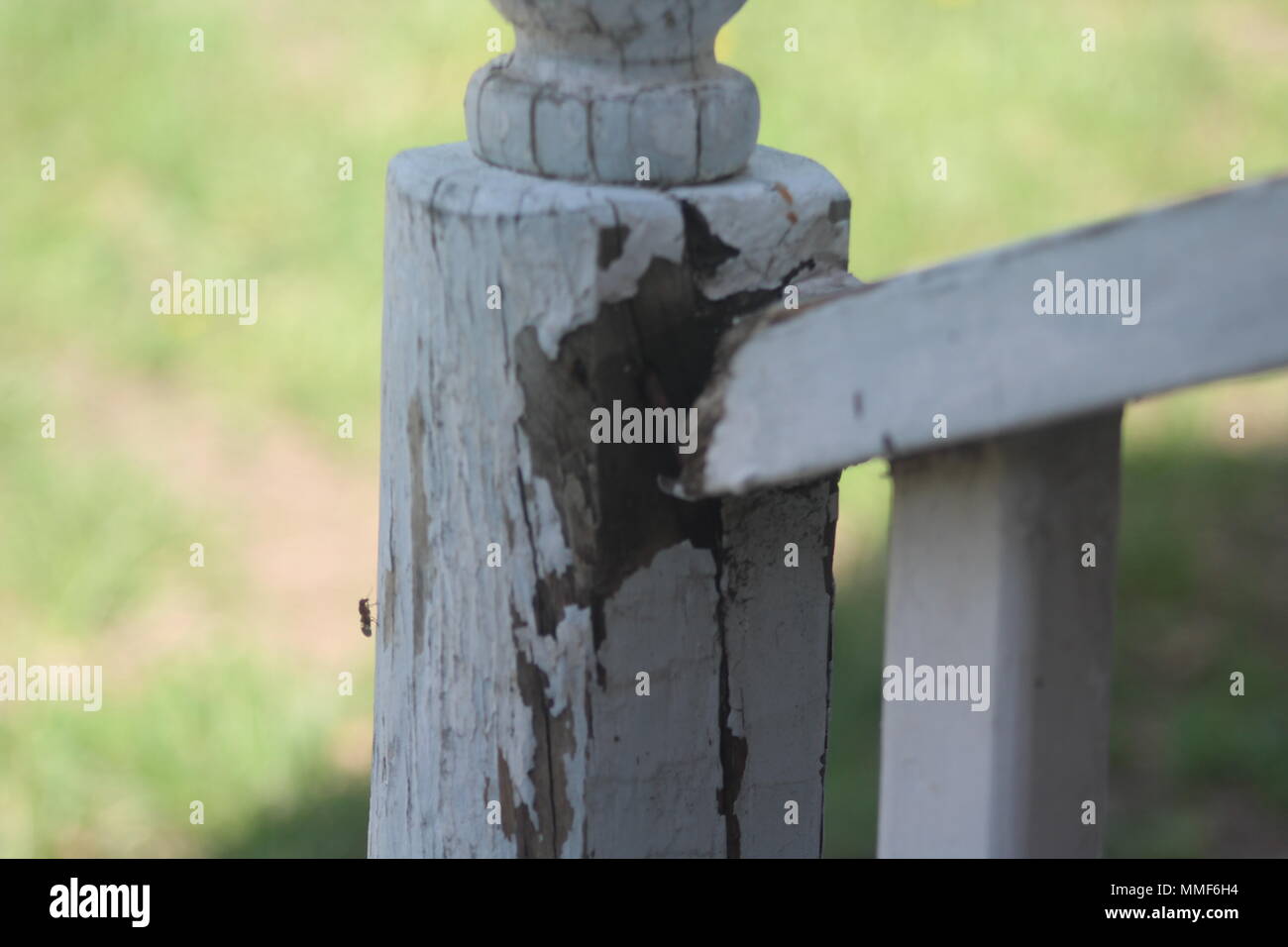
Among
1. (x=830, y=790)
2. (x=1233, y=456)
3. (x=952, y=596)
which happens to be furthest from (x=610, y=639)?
(x=1233, y=456)

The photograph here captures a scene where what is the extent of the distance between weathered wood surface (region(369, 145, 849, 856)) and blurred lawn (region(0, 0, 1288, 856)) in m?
1.88

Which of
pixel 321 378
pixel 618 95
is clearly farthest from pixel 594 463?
pixel 321 378

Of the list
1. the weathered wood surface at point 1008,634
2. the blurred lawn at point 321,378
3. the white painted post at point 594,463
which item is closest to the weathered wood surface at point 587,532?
the white painted post at point 594,463

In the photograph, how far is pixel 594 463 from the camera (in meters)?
0.94

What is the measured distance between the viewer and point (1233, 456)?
405 cm

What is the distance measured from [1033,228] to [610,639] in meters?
3.93

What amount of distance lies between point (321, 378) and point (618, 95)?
3142 mm

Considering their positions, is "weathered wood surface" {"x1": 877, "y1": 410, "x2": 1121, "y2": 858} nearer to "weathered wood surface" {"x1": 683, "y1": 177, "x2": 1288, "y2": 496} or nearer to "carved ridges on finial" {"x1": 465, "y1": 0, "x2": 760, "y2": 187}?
"weathered wood surface" {"x1": 683, "y1": 177, "x2": 1288, "y2": 496}

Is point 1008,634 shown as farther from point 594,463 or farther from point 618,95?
point 618,95

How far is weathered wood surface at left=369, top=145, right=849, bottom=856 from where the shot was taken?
3.05ft

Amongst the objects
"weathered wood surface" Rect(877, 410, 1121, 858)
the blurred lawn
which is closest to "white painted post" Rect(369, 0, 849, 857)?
"weathered wood surface" Rect(877, 410, 1121, 858)

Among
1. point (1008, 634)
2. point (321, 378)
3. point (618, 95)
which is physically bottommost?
Answer: point (1008, 634)

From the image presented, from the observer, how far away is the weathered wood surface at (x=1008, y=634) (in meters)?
0.75
